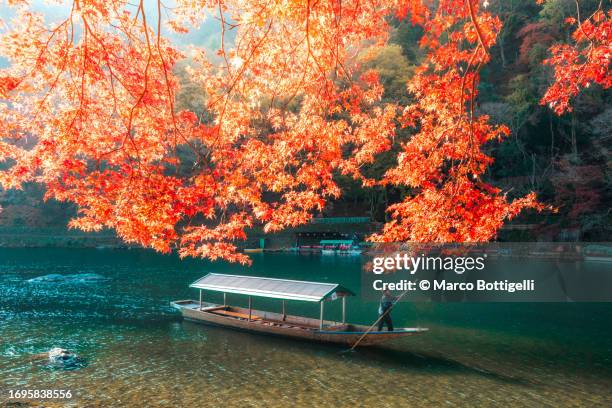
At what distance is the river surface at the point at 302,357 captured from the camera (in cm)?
1313

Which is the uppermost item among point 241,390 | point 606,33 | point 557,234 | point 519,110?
point 519,110

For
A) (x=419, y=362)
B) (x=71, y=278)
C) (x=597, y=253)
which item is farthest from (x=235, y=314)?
(x=597, y=253)

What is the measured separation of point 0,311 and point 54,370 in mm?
10450

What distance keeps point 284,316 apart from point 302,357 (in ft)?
13.1

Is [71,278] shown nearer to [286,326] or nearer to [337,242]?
[286,326]

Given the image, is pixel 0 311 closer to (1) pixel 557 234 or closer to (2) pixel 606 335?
(2) pixel 606 335

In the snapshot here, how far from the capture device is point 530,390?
44.4 feet

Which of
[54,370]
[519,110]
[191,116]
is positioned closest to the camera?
[191,116]

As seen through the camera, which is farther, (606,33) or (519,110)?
(519,110)

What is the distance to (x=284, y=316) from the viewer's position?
20.5 metres

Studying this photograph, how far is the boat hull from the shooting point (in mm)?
17422

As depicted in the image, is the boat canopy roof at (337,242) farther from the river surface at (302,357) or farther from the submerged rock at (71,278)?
the river surface at (302,357)

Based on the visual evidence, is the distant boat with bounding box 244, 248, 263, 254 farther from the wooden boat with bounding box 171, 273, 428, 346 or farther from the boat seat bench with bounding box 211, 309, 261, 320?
the boat seat bench with bounding box 211, 309, 261, 320

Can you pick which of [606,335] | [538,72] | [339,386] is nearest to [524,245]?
[538,72]
